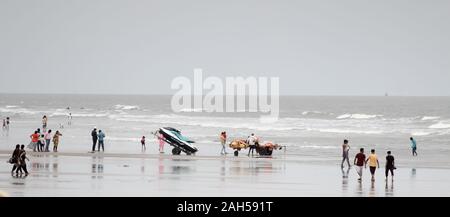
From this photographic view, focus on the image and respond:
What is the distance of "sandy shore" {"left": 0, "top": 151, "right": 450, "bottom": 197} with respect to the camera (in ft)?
70.5

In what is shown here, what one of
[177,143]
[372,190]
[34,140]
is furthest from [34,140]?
[372,190]

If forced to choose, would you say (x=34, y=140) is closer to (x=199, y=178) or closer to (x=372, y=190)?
(x=199, y=178)

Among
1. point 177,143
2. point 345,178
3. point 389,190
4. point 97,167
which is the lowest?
point 389,190

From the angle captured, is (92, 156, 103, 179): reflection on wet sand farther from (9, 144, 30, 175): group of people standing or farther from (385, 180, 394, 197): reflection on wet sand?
(385, 180, 394, 197): reflection on wet sand

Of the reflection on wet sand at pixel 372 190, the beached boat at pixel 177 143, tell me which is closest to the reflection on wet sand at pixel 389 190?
the reflection on wet sand at pixel 372 190

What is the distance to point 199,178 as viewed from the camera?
24891mm

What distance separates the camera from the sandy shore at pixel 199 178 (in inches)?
846

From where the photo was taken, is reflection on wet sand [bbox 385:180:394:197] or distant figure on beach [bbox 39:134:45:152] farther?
distant figure on beach [bbox 39:134:45:152]

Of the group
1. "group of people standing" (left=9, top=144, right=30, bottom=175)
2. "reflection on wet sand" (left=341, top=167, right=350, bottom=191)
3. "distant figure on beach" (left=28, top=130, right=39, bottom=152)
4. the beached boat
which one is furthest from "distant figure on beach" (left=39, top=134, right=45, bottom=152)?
"reflection on wet sand" (left=341, top=167, right=350, bottom=191)

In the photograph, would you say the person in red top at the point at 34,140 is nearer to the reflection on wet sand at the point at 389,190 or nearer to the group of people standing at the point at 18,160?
the group of people standing at the point at 18,160

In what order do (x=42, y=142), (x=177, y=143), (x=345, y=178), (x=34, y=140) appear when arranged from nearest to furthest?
(x=345, y=178) < (x=34, y=140) < (x=42, y=142) < (x=177, y=143)
